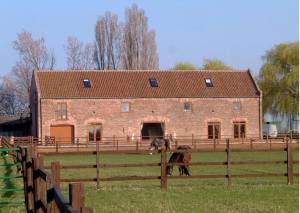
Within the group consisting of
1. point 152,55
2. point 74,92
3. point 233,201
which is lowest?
point 233,201

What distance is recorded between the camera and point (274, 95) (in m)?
66.4

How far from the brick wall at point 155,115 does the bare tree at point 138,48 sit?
18.4m

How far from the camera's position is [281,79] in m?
66.8

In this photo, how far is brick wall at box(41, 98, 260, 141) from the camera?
54.8 meters

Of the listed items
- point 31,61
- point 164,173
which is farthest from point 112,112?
point 164,173

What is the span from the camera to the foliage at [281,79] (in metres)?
65.4

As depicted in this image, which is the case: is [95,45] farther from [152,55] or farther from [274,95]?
[274,95]

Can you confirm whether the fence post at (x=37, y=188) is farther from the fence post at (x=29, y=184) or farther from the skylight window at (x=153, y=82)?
the skylight window at (x=153, y=82)

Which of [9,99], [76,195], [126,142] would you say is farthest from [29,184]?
[9,99]

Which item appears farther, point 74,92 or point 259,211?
point 74,92

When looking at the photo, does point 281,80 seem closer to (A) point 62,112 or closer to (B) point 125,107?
(B) point 125,107

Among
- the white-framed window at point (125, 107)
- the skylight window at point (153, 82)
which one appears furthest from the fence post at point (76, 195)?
the skylight window at point (153, 82)

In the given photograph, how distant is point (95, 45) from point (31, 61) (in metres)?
7.99

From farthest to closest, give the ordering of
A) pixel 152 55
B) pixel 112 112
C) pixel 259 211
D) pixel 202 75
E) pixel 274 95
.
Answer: pixel 152 55 < pixel 274 95 < pixel 202 75 < pixel 112 112 < pixel 259 211
